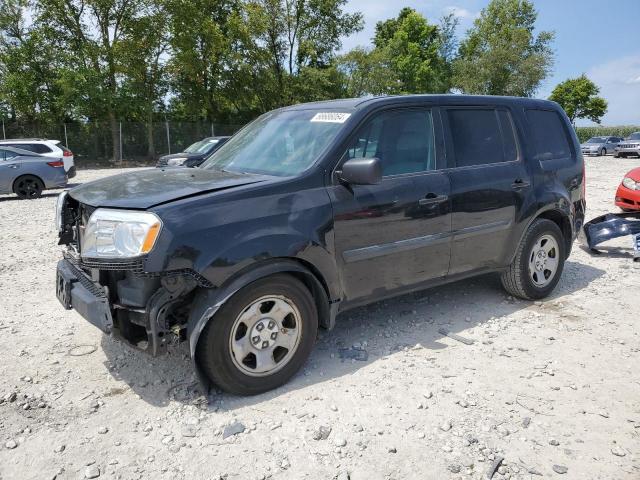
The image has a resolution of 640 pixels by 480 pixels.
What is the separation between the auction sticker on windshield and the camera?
11.8 ft

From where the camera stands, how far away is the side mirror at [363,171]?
10.4 feet

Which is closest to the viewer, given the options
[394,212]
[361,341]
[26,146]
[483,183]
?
[394,212]

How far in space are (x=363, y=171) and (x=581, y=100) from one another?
6506 centimetres

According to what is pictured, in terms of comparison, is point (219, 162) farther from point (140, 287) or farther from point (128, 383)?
point (128, 383)

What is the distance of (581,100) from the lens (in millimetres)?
58469

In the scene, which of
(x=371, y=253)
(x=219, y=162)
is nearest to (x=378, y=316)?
(x=371, y=253)

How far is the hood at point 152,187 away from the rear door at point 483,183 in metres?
1.67

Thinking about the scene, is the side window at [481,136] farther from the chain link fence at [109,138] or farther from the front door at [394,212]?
the chain link fence at [109,138]

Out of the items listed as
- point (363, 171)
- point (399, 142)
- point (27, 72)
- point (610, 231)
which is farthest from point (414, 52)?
point (363, 171)

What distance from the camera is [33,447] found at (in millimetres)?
2701

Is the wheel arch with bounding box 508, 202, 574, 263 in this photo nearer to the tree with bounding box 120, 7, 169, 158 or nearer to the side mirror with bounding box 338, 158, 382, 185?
the side mirror with bounding box 338, 158, 382, 185

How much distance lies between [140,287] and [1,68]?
28843 millimetres

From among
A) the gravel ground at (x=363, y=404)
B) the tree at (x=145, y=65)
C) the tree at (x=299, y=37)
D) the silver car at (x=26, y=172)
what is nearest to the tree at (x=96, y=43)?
the tree at (x=145, y=65)

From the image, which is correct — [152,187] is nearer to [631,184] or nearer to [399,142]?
[399,142]
